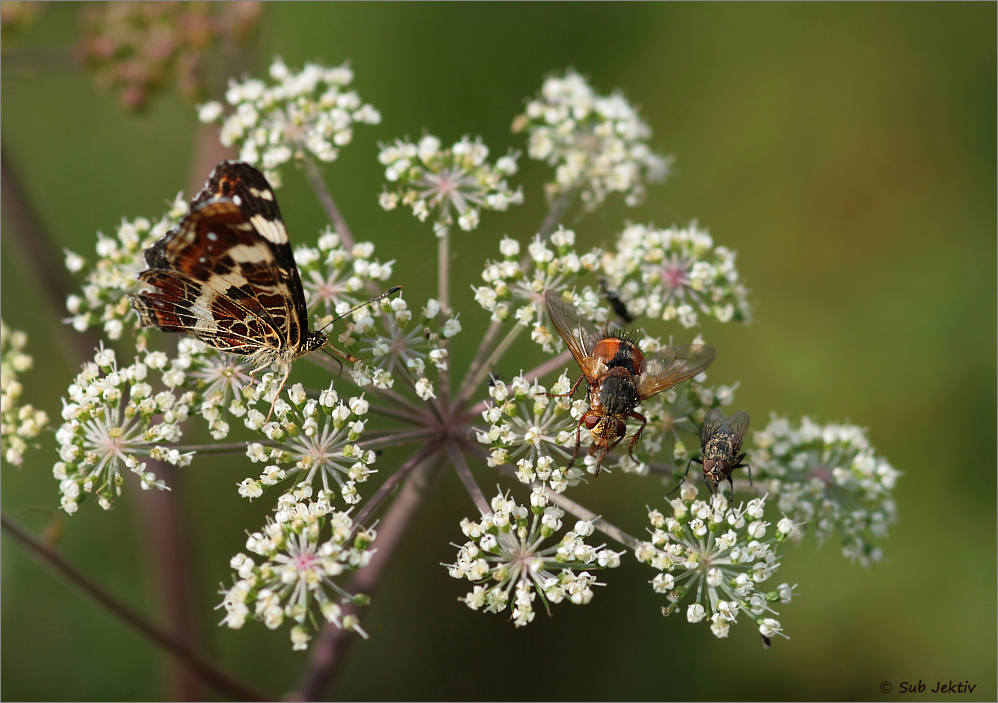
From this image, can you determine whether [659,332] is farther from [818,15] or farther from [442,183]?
[818,15]

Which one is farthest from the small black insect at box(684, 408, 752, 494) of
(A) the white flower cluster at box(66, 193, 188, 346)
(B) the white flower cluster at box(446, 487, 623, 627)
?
(A) the white flower cluster at box(66, 193, 188, 346)

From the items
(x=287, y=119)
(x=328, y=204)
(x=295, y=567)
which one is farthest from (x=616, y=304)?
(x=287, y=119)

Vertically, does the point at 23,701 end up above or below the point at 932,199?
below

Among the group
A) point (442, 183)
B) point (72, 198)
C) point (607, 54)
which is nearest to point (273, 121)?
point (442, 183)

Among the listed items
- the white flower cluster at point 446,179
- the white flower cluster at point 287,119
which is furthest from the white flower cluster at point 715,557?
the white flower cluster at point 287,119

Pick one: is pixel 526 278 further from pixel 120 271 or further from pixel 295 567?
pixel 120 271

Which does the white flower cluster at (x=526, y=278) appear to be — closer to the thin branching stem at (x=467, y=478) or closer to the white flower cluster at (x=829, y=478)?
the thin branching stem at (x=467, y=478)
